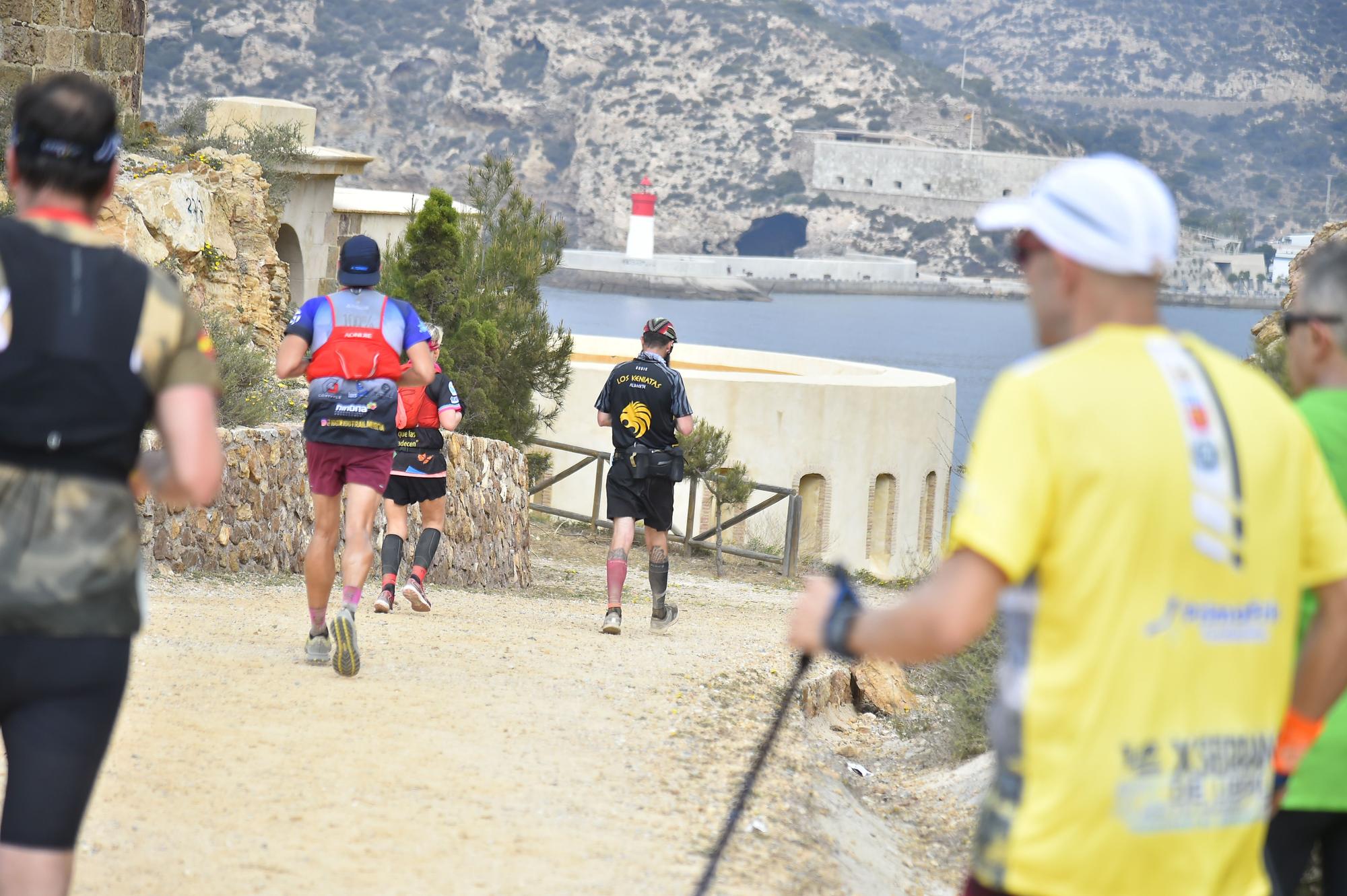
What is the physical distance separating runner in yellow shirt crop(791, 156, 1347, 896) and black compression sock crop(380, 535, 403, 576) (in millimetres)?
6565

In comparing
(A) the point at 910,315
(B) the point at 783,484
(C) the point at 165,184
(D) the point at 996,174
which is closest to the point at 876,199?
(D) the point at 996,174

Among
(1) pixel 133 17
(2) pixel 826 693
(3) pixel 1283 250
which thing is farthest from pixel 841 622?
(3) pixel 1283 250

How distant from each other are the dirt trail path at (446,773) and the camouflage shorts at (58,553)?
167cm

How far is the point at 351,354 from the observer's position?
5.94 metres

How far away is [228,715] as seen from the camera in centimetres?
536

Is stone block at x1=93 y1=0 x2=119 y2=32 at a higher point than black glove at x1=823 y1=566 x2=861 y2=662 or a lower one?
higher

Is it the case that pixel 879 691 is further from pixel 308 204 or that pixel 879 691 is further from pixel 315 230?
pixel 315 230

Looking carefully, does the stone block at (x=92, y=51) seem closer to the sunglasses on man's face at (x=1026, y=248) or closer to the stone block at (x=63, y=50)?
the stone block at (x=63, y=50)

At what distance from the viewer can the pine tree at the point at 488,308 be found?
1906 cm

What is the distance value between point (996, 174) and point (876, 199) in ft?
40.3

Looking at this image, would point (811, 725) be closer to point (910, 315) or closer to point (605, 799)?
point (605, 799)

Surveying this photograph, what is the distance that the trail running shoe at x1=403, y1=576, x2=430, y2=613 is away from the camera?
8508 millimetres

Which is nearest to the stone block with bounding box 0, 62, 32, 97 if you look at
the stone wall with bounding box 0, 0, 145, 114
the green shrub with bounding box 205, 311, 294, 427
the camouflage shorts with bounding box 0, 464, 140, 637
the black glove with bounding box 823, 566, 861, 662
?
the stone wall with bounding box 0, 0, 145, 114

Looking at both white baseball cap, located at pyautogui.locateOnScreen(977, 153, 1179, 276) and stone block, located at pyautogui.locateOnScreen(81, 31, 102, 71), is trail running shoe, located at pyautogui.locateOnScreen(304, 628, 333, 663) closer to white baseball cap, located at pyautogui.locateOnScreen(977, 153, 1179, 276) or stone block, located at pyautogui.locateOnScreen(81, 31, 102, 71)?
white baseball cap, located at pyautogui.locateOnScreen(977, 153, 1179, 276)
